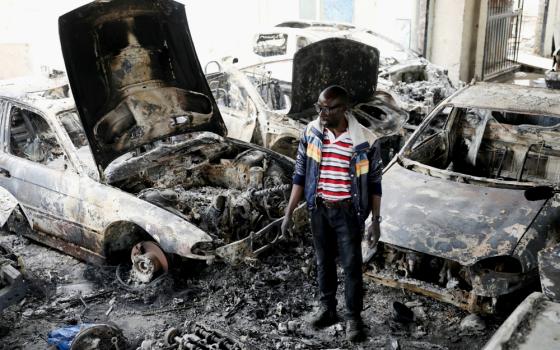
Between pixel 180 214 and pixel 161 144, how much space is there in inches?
49.1

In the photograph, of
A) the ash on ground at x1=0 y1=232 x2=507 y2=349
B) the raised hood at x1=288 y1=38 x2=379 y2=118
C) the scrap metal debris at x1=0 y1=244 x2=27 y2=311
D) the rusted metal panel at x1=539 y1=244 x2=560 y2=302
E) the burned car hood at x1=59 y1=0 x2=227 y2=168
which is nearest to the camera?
the rusted metal panel at x1=539 y1=244 x2=560 y2=302

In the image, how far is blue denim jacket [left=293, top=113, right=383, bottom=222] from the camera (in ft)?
13.9

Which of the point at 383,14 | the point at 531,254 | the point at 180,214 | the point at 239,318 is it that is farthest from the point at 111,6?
the point at 383,14

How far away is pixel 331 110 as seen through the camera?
4.15m

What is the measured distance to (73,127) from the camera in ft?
19.8

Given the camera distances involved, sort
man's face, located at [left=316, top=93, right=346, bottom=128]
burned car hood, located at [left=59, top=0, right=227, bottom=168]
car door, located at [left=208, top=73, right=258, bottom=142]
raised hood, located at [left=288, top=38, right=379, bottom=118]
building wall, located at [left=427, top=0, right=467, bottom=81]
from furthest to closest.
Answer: building wall, located at [left=427, top=0, right=467, bottom=81] → car door, located at [left=208, top=73, right=258, bottom=142] → raised hood, located at [left=288, top=38, right=379, bottom=118] → burned car hood, located at [left=59, top=0, right=227, bottom=168] → man's face, located at [left=316, top=93, right=346, bottom=128]

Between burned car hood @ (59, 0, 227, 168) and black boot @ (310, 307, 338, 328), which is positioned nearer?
black boot @ (310, 307, 338, 328)

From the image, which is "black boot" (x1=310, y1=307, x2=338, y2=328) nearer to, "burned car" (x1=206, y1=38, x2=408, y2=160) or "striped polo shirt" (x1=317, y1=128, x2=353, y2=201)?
"striped polo shirt" (x1=317, y1=128, x2=353, y2=201)

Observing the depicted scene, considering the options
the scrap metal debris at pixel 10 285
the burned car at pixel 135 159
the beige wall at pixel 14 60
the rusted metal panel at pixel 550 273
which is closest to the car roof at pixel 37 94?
the burned car at pixel 135 159

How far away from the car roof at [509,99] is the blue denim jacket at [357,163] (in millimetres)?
1943

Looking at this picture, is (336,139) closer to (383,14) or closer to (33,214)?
(33,214)

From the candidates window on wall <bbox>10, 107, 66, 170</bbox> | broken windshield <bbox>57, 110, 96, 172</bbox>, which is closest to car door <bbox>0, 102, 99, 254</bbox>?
window on wall <bbox>10, 107, 66, 170</bbox>

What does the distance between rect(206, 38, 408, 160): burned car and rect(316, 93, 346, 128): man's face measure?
2398 mm

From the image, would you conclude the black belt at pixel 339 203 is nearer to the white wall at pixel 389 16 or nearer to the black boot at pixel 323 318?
the black boot at pixel 323 318
